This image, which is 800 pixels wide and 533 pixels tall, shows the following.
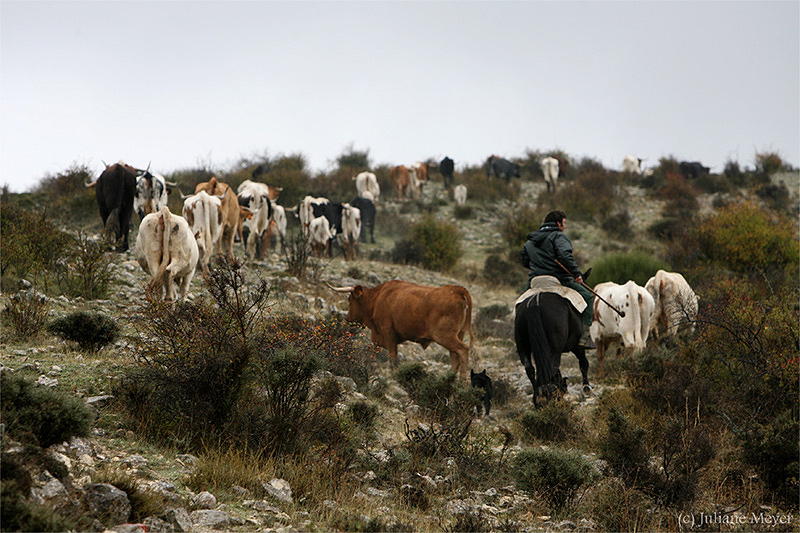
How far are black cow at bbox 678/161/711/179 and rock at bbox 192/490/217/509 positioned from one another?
129 feet

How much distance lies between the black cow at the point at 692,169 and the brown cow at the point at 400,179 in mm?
16245

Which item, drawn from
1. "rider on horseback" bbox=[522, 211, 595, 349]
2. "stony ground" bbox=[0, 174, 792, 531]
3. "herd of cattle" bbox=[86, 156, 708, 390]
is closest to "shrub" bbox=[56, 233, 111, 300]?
"stony ground" bbox=[0, 174, 792, 531]

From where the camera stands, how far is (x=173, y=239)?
9422mm

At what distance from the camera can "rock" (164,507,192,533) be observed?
13.2 ft

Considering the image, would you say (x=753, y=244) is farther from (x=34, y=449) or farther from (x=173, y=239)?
(x=34, y=449)

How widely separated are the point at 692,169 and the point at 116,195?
113 ft

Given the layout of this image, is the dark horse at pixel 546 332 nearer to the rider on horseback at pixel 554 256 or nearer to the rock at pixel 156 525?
the rider on horseback at pixel 554 256

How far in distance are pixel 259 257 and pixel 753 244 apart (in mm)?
12727

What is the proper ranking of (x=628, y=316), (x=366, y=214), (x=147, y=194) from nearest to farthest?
1. (x=628, y=316)
2. (x=147, y=194)
3. (x=366, y=214)

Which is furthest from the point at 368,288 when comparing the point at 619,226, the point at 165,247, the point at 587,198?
the point at 587,198

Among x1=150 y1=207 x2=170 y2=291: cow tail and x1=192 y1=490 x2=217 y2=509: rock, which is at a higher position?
x1=150 y1=207 x2=170 y2=291: cow tail

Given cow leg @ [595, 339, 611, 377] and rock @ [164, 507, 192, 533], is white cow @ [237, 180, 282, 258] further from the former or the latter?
rock @ [164, 507, 192, 533]

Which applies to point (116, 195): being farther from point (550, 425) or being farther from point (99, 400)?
point (550, 425)

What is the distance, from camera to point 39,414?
4.38m
